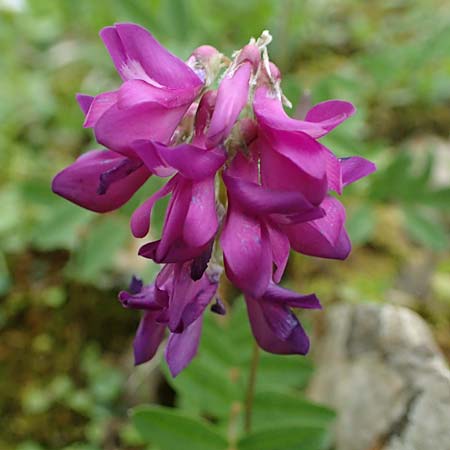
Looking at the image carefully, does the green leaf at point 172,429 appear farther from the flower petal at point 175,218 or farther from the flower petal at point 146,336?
the flower petal at point 175,218

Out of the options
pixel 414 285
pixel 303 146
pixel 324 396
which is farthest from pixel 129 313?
pixel 303 146

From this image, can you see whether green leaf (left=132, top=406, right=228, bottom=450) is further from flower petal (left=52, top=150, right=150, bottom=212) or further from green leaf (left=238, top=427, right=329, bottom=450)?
flower petal (left=52, top=150, right=150, bottom=212)

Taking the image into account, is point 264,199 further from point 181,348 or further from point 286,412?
point 286,412

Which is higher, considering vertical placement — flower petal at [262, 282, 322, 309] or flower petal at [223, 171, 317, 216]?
flower petal at [223, 171, 317, 216]

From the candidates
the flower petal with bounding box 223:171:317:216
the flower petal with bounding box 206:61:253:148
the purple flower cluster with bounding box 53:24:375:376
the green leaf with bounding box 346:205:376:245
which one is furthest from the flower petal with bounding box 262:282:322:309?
the green leaf with bounding box 346:205:376:245

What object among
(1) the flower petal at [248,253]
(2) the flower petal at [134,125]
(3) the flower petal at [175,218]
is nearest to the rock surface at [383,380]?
(1) the flower petal at [248,253]

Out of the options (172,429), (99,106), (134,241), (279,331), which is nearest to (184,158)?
(99,106)
